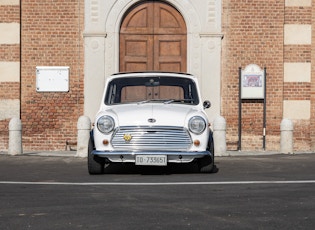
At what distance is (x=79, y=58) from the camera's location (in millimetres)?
17703

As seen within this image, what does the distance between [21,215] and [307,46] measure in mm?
12651

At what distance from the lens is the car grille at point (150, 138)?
10148 mm

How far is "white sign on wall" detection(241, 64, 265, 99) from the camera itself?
57.9 ft

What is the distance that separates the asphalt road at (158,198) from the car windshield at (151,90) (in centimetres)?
116

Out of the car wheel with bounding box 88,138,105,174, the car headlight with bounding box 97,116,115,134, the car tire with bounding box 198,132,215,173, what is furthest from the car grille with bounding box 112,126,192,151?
the car tire with bounding box 198,132,215,173

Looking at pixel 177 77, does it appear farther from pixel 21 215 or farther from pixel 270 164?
pixel 21 215

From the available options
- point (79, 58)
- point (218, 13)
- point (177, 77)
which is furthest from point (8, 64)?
point (177, 77)

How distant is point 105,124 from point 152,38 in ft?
25.8

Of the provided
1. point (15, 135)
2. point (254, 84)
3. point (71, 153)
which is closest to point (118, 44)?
point (71, 153)

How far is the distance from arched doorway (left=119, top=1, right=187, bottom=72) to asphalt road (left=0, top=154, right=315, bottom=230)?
622 cm

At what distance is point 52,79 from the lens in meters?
17.7

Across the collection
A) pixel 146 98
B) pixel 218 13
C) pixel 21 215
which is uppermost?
pixel 218 13

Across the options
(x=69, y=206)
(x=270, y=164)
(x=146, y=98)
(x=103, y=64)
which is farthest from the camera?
(x=103, y=64)

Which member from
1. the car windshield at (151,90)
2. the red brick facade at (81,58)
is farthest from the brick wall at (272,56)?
the car windshield at (151,90)
